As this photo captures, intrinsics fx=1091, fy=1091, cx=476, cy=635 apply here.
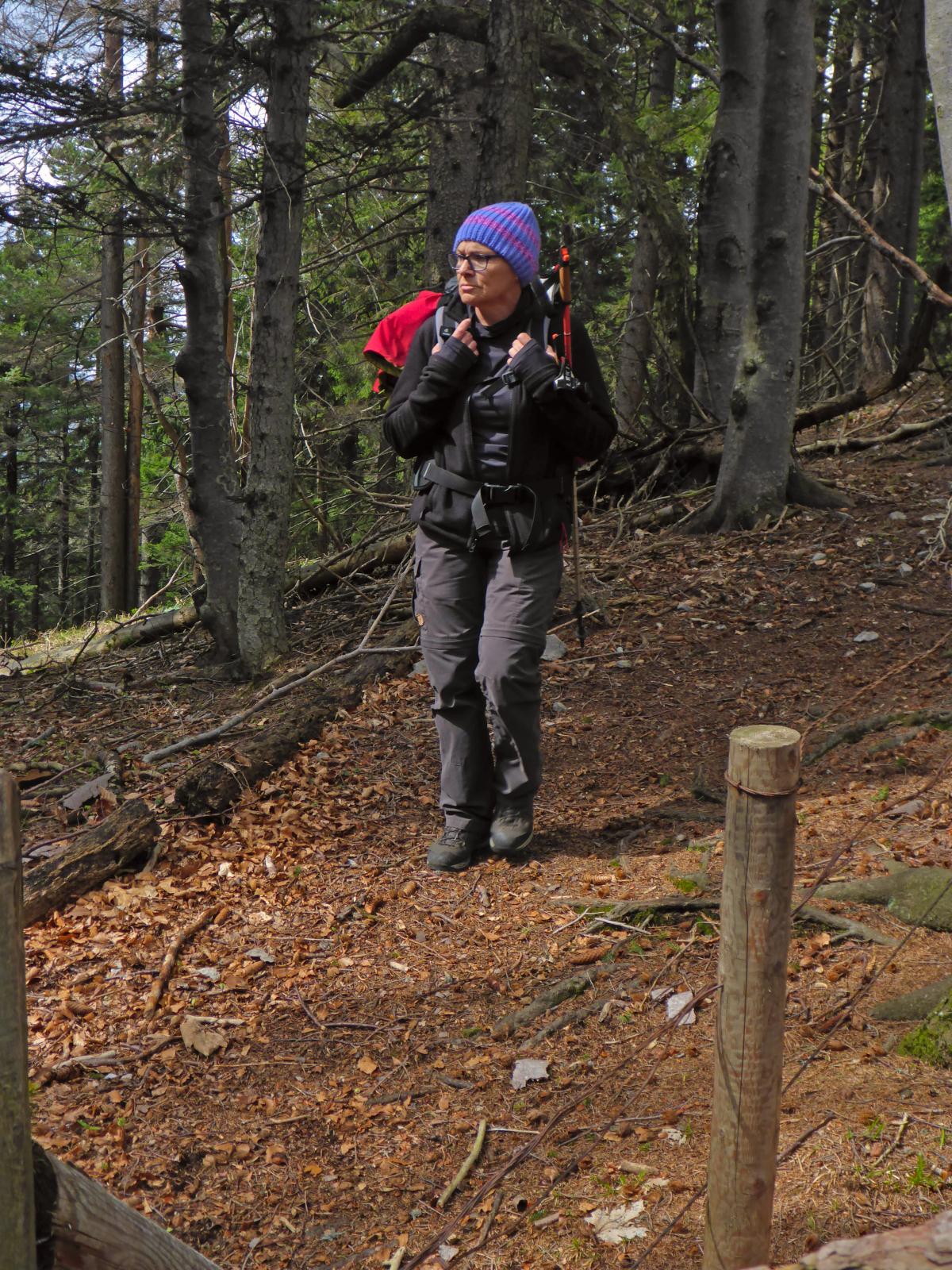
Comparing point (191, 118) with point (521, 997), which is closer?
point (521, 997)

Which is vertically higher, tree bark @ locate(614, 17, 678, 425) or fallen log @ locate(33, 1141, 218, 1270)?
tree bark @ locate(614, 17, 678, 425)

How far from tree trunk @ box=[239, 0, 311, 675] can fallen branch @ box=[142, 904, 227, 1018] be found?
360cm

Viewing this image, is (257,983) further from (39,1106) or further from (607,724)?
(607,724)

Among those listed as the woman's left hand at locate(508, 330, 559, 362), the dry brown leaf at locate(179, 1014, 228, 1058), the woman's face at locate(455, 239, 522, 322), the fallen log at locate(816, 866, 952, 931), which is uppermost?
the woman's face at locate(455, 239, 522, 322)

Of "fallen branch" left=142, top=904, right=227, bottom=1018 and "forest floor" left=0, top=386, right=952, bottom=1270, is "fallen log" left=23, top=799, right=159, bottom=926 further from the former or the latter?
"fallen branch" left=142, top=904, right=227, bottom=1018

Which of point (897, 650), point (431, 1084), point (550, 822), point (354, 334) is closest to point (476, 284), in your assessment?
point (550, 822)

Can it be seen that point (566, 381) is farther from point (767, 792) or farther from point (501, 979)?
point (767, 792)

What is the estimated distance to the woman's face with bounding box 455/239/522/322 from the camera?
4.25 m

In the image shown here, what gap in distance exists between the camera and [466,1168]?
2.98 meters

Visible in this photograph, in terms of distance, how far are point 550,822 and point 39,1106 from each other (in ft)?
8.82

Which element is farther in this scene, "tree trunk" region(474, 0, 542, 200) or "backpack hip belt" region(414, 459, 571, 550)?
"tree trunk" region(474, 0, 542, 200)

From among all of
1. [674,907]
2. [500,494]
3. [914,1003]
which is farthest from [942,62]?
[674,907]

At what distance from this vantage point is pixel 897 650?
7.02 metres

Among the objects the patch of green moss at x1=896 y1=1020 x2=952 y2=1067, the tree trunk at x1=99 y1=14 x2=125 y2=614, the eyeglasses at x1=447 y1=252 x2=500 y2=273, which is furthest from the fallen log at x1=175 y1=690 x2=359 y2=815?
the tree trunk at x1=99 y1=14 x2=125 y2=614
